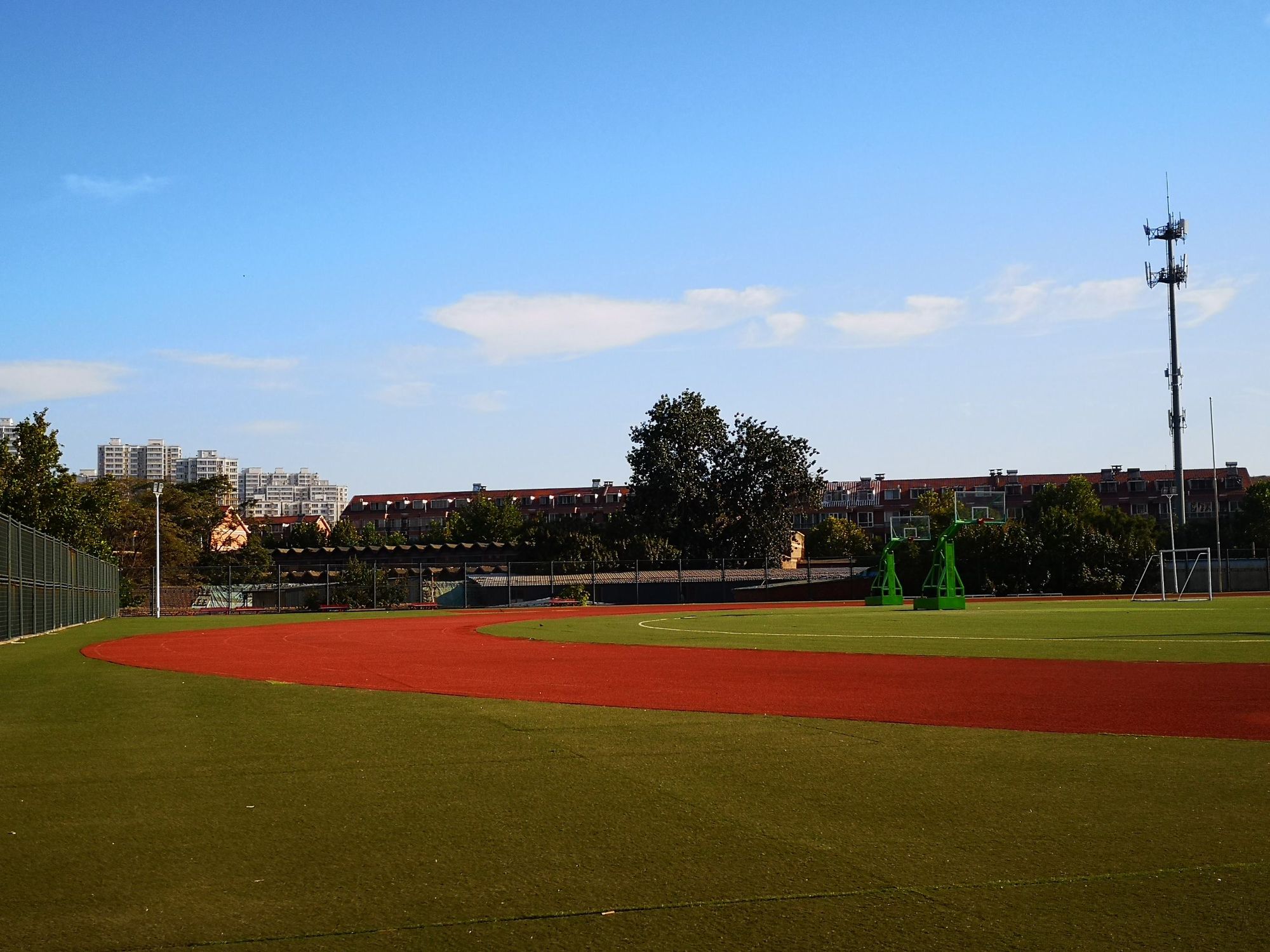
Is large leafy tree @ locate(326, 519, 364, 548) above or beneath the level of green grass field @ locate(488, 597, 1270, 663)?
above

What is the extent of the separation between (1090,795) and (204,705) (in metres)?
9.28

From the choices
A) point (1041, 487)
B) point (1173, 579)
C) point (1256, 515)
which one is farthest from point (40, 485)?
point (1041, 487)

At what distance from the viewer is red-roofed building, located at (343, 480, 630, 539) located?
17550 cm

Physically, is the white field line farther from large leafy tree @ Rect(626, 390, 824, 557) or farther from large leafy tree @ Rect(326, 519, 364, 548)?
large leafy tree @ Rect(326, 519, 364, 548)

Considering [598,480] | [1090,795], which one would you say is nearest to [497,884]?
[1090,795]

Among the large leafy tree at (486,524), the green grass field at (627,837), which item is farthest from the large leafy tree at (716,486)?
the green grass field at (627,837)

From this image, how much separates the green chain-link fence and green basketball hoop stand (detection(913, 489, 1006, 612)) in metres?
27.2

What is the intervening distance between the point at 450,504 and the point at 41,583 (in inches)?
6140

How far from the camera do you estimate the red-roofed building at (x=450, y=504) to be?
176m

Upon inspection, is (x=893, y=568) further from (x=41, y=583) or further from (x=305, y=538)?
(x=305, y=538)

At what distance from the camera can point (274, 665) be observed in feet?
62.0

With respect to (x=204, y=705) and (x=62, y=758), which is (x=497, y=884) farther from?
(x=204, y=705)

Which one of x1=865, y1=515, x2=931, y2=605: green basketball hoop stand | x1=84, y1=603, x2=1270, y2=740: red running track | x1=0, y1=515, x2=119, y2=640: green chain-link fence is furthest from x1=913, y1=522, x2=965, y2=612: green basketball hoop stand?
x1=0, y1=515, x2=119, y2=640: green chain-link fence

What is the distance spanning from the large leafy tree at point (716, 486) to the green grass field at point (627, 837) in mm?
66699
